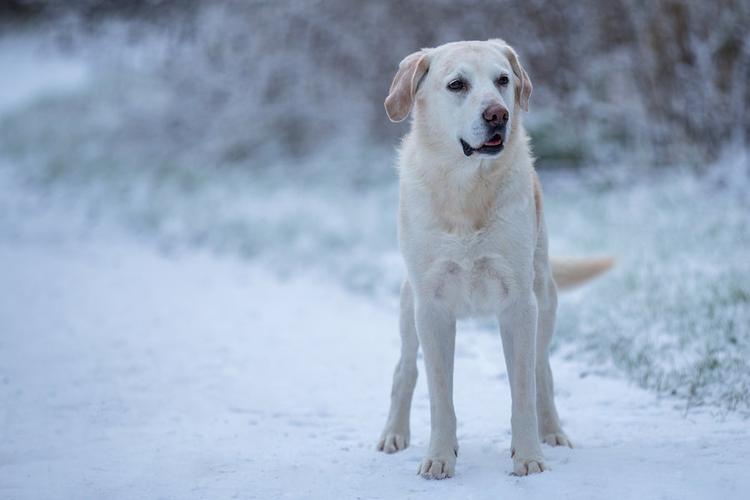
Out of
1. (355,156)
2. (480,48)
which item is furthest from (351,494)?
(355,156)

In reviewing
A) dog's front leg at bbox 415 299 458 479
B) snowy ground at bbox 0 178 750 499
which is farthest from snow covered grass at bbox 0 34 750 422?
dog's front leg at bbox 415 299 458 479

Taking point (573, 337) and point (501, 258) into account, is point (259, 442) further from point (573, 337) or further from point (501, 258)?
point (573, 337)

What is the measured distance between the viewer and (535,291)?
11.4 ft

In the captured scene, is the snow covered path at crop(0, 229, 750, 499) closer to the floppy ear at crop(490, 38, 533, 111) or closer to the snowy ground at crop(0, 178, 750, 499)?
the snowy ground at crop(0, 178, 750, 499)

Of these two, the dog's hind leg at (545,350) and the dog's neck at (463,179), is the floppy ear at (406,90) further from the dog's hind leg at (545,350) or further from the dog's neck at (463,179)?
the dog's hind leg at (545,350)

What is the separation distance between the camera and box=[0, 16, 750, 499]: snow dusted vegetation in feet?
10.9

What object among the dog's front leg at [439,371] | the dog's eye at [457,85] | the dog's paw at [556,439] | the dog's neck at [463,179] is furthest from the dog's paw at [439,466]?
the dog's eye at [457,85]

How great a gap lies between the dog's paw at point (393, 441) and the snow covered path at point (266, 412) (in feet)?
0.14

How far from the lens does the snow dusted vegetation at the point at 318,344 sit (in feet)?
10.9

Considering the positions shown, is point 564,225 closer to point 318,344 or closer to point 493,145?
point 318,344

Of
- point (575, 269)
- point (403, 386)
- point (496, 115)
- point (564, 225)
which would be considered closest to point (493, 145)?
point (496, 115)

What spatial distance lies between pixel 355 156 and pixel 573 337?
23.8 feet

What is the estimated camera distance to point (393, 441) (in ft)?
12.0

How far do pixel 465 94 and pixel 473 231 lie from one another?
0.53 metres
